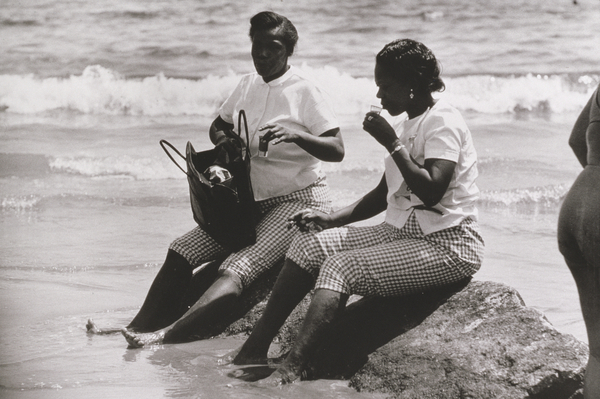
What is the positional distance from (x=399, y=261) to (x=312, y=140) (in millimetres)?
810

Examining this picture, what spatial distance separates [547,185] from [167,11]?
8.86m

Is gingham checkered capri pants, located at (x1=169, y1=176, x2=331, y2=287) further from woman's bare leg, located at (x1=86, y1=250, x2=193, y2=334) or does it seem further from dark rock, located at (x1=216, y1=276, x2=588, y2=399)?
dark rock, located at (x1=216, y1=276, x2=588, y2=399)

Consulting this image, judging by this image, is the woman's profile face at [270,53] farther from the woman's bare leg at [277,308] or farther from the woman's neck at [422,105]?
the woman's bare leg at [277,308]

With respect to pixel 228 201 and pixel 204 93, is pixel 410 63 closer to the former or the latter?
pixel 228 201

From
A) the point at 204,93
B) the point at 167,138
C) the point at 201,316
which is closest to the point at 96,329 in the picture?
the point at 201,316

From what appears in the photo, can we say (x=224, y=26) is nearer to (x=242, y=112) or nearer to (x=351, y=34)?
(x=351, y=34)

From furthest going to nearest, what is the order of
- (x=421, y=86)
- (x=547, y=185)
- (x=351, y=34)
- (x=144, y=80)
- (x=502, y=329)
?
(x=351, y=34)
(x=144, y=80)
(x=547, y=185)
(x=421, y=86)
(x=502, y=329)

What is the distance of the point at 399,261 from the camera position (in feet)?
11.6

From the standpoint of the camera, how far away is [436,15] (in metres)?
17.4

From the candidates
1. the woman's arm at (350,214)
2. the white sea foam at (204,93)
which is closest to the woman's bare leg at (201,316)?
the woman's arm at (350,214)

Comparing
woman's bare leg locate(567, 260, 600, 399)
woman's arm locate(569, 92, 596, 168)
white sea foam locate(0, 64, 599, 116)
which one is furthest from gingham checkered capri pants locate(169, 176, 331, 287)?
white sea foam locate(0, 64, 599, 116)

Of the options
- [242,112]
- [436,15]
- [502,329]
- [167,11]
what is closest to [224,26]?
[167,11]

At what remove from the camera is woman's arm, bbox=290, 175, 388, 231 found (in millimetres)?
3939

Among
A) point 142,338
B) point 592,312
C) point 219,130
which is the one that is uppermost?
point 219,130
